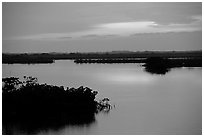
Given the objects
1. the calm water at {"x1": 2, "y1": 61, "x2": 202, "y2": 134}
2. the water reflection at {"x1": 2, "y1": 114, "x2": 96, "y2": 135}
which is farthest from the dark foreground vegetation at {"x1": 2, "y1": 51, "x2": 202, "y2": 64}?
the water reflection at {"x1": 2, "y1": 114, "x2": 96, "y2": 135}

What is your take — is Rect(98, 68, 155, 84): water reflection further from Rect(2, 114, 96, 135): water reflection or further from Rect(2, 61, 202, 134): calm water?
Answer: Rect(2, 114, 96, 135): water reflection

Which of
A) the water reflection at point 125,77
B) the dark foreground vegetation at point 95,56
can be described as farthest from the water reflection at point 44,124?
the dark foreground vegetation at point 95,56

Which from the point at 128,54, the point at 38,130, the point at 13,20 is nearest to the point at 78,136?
the point at 38,130

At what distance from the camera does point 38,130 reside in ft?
9.12

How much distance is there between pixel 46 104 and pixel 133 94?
726mm

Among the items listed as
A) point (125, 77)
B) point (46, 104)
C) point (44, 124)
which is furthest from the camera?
point (125, 77)

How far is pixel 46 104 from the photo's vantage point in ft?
9.94

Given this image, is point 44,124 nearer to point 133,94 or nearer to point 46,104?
point 46,104

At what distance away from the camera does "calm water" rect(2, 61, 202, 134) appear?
2799 millimetres

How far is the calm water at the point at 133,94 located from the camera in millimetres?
2799

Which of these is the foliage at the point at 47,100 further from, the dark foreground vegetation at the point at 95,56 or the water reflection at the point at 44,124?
the dark foreground vegetation at the point at 95,56

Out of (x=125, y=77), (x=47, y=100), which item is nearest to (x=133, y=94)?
(x=125, y=77)

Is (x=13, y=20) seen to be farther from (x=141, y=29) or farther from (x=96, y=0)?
(x=141, y=29)

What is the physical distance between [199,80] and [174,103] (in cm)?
36
